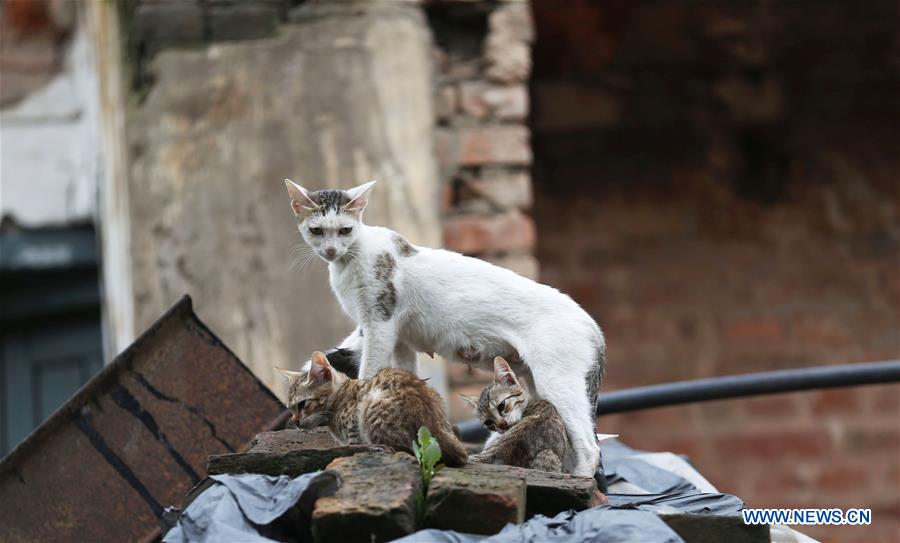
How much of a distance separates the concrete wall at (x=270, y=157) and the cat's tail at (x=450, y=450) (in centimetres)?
180

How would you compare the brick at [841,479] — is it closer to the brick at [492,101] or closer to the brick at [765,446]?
the brick at [765,446]

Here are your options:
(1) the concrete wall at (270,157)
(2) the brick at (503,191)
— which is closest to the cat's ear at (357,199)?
(1) the concrete wall at (270,157)

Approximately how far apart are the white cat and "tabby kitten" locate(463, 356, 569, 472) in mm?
31

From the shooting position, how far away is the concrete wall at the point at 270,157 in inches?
168

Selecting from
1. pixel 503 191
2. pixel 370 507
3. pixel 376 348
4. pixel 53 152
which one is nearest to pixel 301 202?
pixel 376 348

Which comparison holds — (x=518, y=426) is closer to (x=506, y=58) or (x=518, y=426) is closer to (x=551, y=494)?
(x=551, y=494)

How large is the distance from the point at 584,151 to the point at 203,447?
339 centimetres

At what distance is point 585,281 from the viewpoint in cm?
595

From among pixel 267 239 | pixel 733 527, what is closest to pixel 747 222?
pixel 267 239

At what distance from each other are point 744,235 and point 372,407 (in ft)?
12.6

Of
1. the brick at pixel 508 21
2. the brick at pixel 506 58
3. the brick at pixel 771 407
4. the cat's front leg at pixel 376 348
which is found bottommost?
the brick at pixel 771 407

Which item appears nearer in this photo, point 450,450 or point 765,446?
point 450,450

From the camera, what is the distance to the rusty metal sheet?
9.21ft

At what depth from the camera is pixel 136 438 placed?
9.65ft
